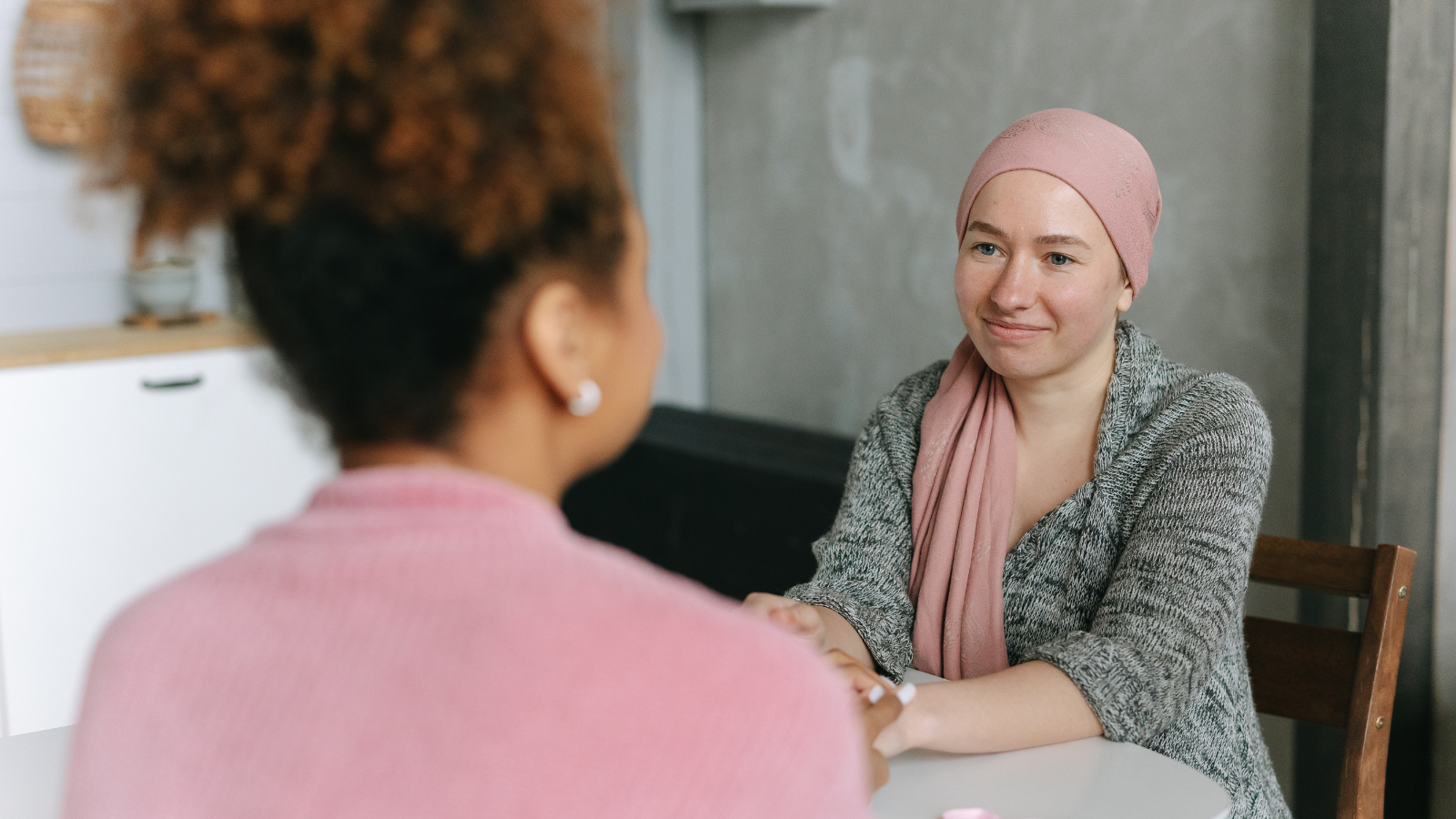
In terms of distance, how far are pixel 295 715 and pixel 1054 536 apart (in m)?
1.15

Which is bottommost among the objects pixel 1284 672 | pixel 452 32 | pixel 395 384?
pixel 1284 672

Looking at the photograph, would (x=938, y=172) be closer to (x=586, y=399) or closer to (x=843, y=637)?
(x=843, y=637)

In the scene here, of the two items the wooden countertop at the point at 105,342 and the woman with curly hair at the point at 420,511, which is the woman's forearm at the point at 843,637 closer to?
the woman with curly hair at the point at 420,511

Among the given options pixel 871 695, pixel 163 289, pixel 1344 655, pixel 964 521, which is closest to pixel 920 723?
pixel 871 695

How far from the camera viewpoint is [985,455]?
1581 millimetres

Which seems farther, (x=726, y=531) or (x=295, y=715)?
(x=726, y=531)

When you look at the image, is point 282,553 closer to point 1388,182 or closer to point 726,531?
point 1388,182

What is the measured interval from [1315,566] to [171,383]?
2.46m

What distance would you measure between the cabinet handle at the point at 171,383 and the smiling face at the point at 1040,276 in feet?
6.88

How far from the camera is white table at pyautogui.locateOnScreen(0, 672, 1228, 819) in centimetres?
107

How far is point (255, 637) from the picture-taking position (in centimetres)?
51

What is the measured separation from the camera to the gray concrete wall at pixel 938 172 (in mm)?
2268

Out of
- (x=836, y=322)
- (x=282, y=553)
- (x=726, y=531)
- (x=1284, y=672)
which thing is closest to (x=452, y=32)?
(x=282, y=553)

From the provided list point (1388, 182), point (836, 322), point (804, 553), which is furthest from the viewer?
point (836, 322)
